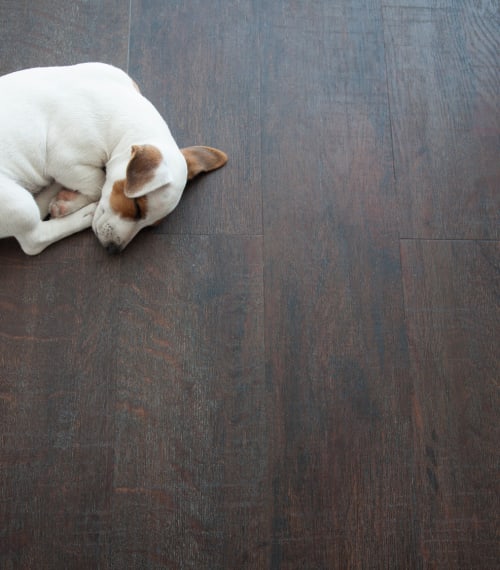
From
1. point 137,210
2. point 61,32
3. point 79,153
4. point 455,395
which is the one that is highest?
point 61,32

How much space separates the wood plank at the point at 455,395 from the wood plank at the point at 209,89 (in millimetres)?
590

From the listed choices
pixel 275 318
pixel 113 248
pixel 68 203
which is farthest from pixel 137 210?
pixel 275 318

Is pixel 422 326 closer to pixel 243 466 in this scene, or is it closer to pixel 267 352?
pixel 267 352

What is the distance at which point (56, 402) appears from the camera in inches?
66.2

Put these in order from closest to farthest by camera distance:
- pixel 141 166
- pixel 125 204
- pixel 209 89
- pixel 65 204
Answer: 1. pixel 141 166
2. pixel 125 204
3. pixel 65 204
4. pixel 209 89

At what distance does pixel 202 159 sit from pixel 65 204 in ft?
1.45

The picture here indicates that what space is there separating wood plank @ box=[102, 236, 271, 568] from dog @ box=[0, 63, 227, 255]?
0.60 ft

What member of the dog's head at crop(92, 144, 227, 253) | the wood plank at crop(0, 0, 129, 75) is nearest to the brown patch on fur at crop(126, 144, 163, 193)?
the dog's head at crop(92, 144, 227, 253)

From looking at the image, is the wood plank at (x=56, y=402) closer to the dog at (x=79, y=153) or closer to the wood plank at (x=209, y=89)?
the dog at (x=79, y=153)

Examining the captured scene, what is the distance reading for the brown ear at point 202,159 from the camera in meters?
1.83

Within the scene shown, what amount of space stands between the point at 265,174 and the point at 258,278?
0.36 metres

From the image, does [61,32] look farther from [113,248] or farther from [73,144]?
[113,248]

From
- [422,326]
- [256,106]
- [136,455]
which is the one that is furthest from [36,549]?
[256,106]

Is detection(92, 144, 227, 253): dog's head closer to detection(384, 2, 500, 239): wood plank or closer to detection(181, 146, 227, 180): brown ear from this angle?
detection(181, 146, 227, 180): brown ear
